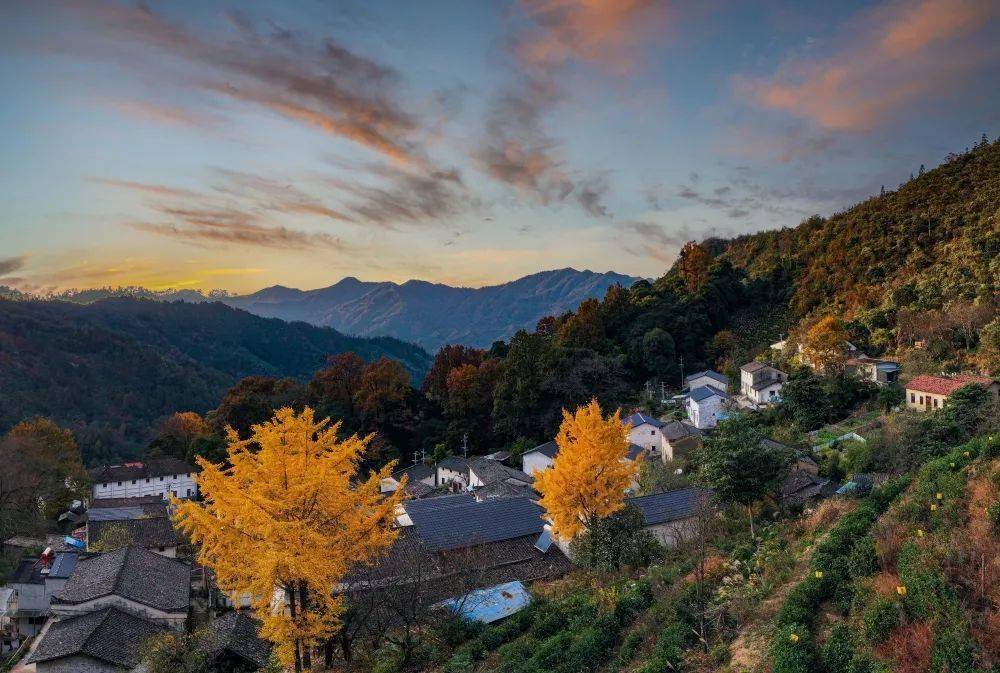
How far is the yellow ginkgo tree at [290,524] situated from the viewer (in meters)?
10.7

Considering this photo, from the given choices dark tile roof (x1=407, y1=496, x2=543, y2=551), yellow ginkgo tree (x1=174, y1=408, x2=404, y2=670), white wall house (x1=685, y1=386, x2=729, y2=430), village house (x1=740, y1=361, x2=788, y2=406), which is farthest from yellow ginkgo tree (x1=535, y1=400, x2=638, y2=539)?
village house (x1=740, y1=361, x2=788, y2=406)

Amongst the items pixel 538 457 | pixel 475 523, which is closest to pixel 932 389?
pixel 538 457

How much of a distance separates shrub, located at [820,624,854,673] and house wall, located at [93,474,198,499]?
48.7 metres

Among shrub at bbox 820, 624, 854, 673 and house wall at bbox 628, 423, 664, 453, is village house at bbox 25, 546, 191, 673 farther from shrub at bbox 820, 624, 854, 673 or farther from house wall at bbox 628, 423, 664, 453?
house wall at bbox 628, 423, 664, 453

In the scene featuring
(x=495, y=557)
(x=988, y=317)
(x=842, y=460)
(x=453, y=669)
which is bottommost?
(x=495, y=557)

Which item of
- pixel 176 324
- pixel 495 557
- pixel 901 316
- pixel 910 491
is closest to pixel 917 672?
pixel 910 491

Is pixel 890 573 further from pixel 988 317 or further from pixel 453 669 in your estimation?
pixel 988 317

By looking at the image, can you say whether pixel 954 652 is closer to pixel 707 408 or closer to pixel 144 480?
pixel 707 408

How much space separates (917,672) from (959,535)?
2524 mm

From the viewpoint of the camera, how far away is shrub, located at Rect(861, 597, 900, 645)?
7.77m

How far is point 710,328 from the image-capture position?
55.3 meters

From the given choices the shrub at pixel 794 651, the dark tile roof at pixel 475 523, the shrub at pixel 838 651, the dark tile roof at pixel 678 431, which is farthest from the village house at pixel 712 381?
the shrub at pixel 838 651

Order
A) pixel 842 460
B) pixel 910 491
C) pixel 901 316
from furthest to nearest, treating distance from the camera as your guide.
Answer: pixel 901 316 → pixel 842 460 → pixel 910 491

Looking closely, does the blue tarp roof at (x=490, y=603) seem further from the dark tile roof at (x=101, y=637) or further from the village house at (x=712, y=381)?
the village house at (x=712, y=381)
